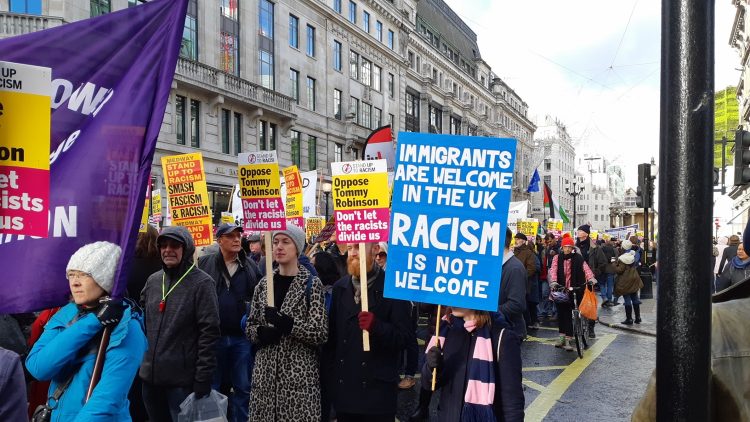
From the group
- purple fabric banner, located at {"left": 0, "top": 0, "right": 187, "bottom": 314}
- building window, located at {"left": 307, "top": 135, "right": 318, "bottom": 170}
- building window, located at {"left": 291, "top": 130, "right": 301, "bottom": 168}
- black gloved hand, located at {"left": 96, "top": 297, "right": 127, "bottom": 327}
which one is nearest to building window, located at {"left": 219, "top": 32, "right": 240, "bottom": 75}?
building window, located at {"left": 291, "top": 130, "right": 301, "bottom": 168}

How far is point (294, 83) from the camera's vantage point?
33938 mm

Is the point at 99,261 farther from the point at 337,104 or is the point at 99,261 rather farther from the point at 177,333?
the point at 337,104

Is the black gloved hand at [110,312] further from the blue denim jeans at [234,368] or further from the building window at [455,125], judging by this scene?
the building window at [455,125]

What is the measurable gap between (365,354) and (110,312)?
6.26 ft

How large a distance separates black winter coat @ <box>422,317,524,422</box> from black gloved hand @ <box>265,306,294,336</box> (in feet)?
3.29

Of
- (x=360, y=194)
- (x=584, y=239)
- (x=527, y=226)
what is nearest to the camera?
(x=360, y=194)

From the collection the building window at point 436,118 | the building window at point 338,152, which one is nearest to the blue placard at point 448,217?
the building window at point 338,152

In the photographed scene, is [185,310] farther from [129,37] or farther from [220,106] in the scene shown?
[220,106]

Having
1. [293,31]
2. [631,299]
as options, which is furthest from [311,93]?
[631,299]

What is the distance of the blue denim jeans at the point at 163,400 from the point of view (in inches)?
180

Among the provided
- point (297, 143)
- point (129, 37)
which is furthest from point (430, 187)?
point (297, 143)

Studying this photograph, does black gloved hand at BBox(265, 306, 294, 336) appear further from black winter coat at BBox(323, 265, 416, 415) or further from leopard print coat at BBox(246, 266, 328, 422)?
black winter coat at BBox(323, 265, 416, 415)

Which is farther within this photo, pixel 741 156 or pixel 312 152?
pixel 312 152

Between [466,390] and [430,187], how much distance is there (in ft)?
4.26
